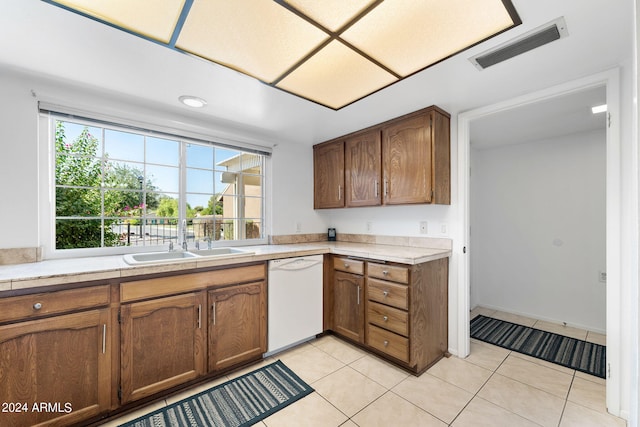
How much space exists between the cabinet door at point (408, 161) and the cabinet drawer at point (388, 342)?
1134 mm

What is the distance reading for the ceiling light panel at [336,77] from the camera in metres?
1.54

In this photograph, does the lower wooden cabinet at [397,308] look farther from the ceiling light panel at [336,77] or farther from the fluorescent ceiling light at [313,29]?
the fluorescent ceiling light at [313,29]

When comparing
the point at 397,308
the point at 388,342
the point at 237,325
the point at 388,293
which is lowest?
the point at 388,342

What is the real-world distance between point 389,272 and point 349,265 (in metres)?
0.45

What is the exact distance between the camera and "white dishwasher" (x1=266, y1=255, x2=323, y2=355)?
2381 millimetres

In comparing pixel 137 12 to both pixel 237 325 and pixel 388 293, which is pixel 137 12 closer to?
pixel 237 325

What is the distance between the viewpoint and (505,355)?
7.91 ft

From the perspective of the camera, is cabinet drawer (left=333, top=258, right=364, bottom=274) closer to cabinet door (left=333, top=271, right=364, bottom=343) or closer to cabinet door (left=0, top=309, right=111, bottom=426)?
cabinet door (left=333, top=271, right=364, bottom=343)

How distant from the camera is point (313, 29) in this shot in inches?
51.2

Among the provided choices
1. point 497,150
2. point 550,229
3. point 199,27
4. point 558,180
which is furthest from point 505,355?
point 199,27

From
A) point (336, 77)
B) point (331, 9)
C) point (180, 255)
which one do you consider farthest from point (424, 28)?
point (180, 255)

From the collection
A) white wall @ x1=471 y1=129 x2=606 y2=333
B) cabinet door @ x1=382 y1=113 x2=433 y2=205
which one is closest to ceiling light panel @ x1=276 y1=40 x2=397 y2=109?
cabinet door @ x1=382 y1=113 x2=433 y2=205

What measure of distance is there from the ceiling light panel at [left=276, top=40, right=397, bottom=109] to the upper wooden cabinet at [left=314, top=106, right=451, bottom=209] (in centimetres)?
65

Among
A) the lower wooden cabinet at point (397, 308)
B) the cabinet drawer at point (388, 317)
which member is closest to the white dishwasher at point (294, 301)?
the lower wooden cabinet at point (397, 308)
